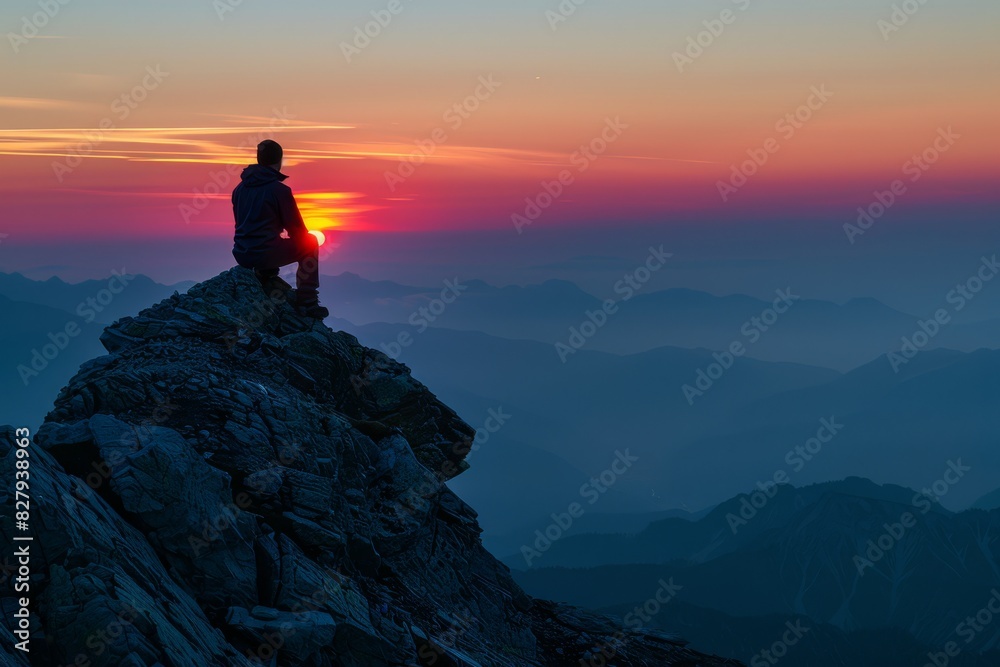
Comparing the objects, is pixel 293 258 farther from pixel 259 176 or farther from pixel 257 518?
pixel 257 518

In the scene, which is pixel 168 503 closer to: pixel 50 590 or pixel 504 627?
pixel 50 590

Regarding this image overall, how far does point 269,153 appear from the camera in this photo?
23.2 m

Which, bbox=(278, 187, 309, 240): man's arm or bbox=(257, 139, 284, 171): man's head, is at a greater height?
bbox=(257, 139, 284, 171): man's head

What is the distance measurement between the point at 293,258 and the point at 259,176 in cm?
236

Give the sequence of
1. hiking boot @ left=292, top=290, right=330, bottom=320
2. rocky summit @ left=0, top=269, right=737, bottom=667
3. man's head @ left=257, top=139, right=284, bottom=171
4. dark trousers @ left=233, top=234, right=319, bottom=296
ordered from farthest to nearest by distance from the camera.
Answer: hiking boot @ left=292, top=290, right=330, bottom=320 < dark trousers @ left=233, top=234, right=319, bottom=296 < man's head @ left=257, top=139, right=284, bottom=171 < rocky summit @ left=0, top=269, right=737, bottom=667

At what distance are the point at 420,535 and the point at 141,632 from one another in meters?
10.4

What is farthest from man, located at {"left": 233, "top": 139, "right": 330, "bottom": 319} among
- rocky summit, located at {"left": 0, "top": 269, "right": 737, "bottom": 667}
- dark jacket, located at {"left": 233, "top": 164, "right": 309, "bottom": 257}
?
rocky summit, located at {"left": 0, "top": 269, "right": 737, "bottom": 667}

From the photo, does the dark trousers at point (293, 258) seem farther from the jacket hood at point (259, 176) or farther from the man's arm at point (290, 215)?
the jacket hood at point (259, 176)

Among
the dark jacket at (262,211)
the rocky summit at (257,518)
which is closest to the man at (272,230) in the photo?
the dark jacket at (262,211)

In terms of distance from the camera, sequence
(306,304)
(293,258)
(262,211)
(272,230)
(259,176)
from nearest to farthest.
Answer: (259,176)
(262,211)
(272,230)
(293,258)
(306,304)

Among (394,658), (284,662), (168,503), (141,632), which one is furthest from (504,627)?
(141,632)

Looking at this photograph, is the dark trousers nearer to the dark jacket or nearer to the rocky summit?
the dark jacket

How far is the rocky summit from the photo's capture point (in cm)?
1231

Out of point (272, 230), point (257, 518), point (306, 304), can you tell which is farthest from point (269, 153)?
point (257, 518)
